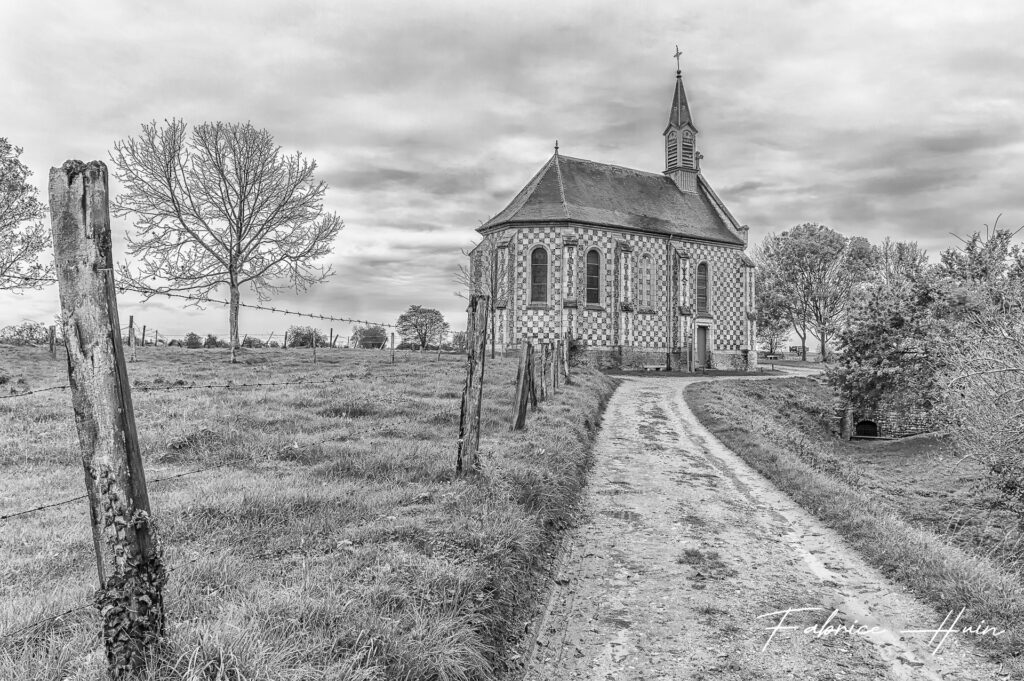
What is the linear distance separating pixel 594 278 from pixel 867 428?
14391 millimetres

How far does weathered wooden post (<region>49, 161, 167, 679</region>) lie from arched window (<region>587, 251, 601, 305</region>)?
3072cm

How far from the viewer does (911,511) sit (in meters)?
10.2

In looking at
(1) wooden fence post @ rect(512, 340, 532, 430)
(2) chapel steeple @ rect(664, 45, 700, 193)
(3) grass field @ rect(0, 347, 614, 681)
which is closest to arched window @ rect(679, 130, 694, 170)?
(2) chapel steeple @ rect(664, 45, 700, 193)

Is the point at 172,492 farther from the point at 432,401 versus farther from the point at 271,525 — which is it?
the point at 432,401

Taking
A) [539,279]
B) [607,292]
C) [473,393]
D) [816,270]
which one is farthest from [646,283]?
[473,393]

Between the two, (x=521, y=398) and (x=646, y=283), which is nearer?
(x=521, y=398)

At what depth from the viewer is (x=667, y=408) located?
18.5 m

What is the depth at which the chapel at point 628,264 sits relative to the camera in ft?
106

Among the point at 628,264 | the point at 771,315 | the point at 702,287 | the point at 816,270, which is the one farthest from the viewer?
the point at 771,315

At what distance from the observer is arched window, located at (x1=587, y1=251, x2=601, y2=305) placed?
33219 millimetres

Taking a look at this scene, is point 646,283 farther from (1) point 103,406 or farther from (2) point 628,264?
(1) point 103,406

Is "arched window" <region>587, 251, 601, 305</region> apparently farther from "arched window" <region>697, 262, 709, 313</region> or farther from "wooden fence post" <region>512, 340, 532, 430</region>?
"wooden fence post" <region>512, 340, 532, 430</region>

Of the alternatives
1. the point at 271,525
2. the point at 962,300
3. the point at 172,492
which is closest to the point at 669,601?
the point at 271,525

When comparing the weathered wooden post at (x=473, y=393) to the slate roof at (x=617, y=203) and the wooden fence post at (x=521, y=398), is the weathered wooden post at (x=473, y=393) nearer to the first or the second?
the wooden fence post at (x=521, y=398)
